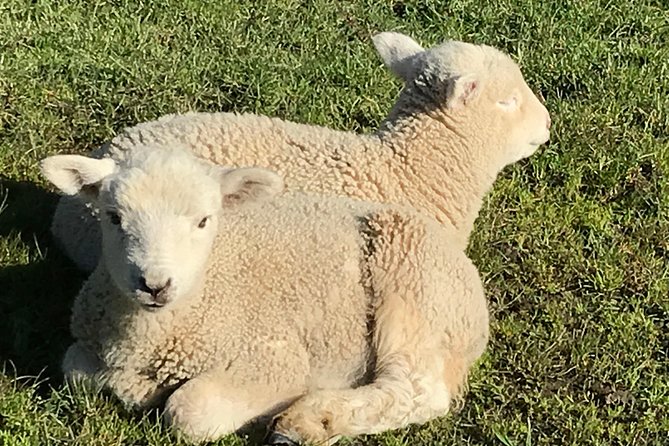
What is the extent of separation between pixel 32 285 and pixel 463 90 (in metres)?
2.34

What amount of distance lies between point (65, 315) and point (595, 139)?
3.45 meters

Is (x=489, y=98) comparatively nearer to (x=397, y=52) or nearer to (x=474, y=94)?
(x=474, y=94)

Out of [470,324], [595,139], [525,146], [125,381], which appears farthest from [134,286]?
[595,139]

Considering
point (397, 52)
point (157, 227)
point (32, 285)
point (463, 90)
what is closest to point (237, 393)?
point (157, 227)

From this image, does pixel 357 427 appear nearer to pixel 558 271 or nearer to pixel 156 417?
pixel 156 417

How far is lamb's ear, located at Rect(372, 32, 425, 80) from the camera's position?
6426mm

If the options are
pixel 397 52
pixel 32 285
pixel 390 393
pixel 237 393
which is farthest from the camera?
pixel 397 52

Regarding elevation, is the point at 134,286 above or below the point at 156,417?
above

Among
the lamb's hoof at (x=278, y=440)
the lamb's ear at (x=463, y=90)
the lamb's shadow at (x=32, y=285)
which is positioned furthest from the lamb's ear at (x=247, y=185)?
the lamb's ear at (x=463, y=90)

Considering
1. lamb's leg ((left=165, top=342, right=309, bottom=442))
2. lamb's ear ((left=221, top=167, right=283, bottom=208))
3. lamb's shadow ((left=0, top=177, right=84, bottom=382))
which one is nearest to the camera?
lamb's leg ((left=165, top=342, right=309, bottom=442))

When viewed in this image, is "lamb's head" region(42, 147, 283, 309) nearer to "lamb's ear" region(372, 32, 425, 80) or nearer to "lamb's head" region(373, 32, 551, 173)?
"lamb's head" region(373, 32, 551, 173)

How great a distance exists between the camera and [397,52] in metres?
6.53

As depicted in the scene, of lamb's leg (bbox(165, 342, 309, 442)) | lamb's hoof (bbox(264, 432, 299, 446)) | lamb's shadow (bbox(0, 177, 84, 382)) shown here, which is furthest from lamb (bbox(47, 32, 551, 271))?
lamb's hoof (bbox(264, 432, 299, 446))

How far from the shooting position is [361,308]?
4.99 m
